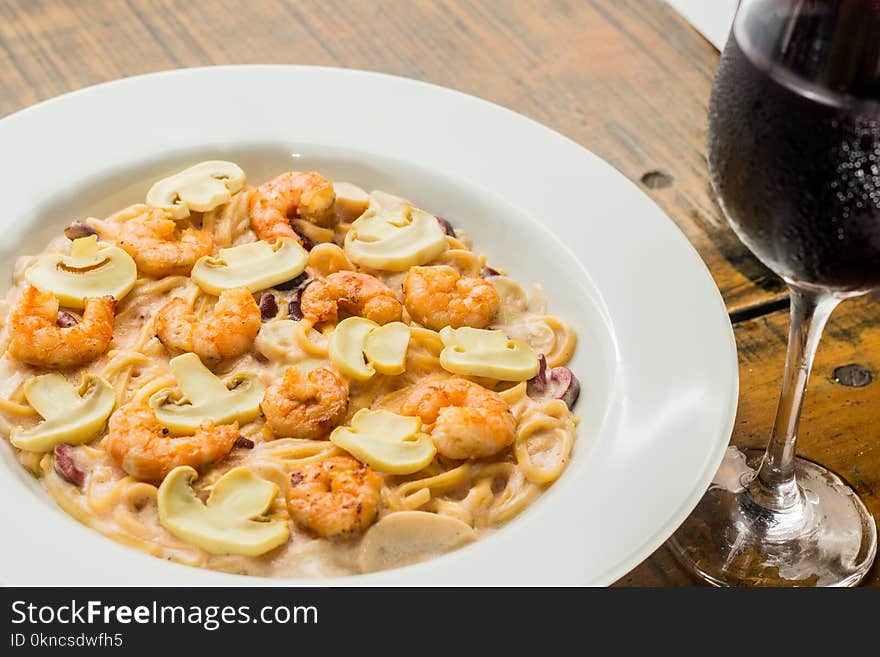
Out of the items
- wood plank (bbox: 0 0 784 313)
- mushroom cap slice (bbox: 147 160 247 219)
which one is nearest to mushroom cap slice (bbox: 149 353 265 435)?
mushroom cap slice (bbox: 147 160 247 219)

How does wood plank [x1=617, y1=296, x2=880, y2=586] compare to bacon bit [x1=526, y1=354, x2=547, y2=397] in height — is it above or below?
below

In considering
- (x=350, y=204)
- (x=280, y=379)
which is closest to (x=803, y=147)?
(x=280, y=379)

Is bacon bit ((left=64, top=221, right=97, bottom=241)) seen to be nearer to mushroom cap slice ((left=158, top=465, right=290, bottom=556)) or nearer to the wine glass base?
mushroom cap slice ((left=158, top=465, right=290, bottom=556))

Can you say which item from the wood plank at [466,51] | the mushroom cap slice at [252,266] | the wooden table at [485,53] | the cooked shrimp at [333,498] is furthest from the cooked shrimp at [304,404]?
the wood plank at [466,51]

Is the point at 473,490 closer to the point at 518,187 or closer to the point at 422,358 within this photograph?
the point at 422,358

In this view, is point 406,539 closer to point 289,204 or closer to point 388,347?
point 388,347

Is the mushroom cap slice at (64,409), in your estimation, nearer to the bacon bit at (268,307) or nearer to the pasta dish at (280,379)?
the pasta dish at (280,379)

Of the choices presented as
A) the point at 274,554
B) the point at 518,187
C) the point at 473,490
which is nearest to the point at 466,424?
the point at 473,490
